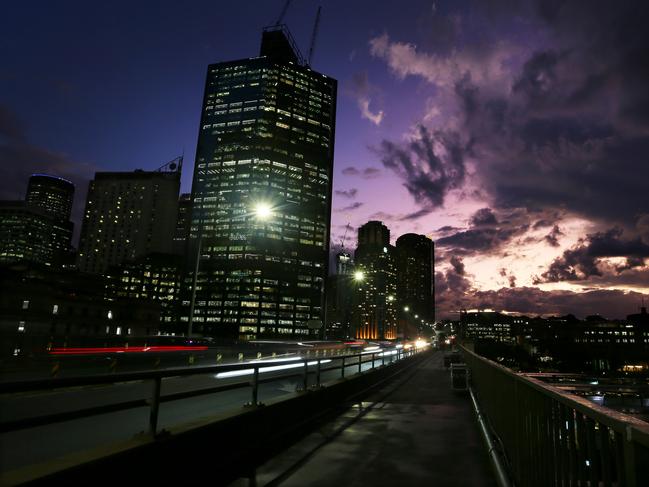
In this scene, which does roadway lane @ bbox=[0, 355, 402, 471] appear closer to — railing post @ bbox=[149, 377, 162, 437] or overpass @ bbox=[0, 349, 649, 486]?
overpass @ bbox=[0, 349, 649, 486]

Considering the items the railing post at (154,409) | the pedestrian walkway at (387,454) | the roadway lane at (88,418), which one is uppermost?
the railing post at (154,409)

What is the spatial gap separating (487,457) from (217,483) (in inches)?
187

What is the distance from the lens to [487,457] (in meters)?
7.79

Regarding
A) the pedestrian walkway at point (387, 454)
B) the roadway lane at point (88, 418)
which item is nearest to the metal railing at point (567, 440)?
the pedestrian walkway at point (387, 454)

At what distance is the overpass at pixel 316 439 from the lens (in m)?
3.20

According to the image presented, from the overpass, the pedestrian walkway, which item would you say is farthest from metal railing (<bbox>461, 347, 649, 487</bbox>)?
the pedestrian walkway

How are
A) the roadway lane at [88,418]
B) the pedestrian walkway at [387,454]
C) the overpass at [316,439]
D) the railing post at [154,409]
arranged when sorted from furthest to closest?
the roadway lane at [88,418], the pedestrian walkway at [387,454], the railing post at [154,409], the overpass at [316,439]

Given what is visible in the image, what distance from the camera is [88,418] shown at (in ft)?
37.3

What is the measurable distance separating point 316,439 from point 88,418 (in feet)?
21.5

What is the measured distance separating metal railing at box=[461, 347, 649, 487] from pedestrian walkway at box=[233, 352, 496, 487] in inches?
50.8

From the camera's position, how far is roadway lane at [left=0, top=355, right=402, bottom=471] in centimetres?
805

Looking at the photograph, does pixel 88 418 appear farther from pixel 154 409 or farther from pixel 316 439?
pixel 154 409

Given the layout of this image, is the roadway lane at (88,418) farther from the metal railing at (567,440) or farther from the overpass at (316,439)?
the metal railing at (567,440)

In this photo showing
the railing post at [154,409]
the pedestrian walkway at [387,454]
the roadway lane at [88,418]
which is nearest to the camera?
the railing post at [154,409]
